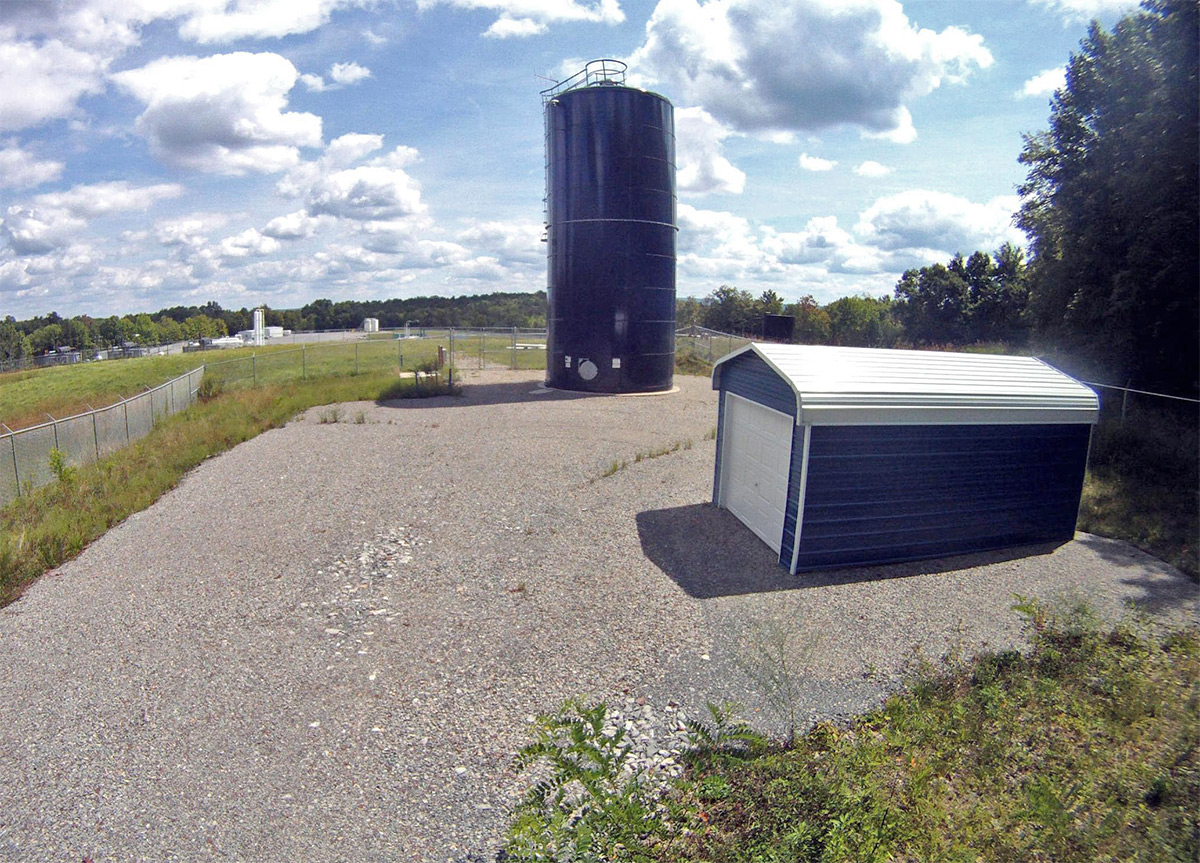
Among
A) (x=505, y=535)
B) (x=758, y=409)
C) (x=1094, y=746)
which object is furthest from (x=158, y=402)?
(x=1094, y=746)

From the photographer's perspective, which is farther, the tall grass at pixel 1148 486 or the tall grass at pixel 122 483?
the tall grass at pixel 1148 486

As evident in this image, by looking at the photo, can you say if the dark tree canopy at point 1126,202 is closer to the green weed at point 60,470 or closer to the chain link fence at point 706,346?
the chain link fence at point 706,346

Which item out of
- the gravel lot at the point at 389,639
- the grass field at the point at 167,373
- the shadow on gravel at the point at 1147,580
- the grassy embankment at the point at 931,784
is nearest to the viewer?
the grassy embankment at the point at 931,784

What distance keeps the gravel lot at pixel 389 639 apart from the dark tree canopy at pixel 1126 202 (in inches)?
396

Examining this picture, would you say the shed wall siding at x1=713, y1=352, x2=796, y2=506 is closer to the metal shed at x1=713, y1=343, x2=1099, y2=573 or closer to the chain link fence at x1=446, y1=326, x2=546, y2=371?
the metal shed at x1=713, y1=343, x2=1099, y2=573

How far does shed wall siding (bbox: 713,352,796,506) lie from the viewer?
897cm

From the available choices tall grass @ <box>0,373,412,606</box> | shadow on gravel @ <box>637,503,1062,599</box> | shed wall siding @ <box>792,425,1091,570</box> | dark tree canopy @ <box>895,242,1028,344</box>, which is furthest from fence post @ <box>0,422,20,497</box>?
dark tree canopy @ <box>895,242,1028,344</box>

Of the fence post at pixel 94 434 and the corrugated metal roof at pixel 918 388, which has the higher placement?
the corrugated metal roof at pixel 918 388

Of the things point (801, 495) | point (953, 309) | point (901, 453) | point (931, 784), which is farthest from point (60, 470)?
point (953, 309)

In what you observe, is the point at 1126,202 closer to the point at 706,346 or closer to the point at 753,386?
the point at 753,386

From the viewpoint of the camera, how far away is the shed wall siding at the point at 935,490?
28.2ft

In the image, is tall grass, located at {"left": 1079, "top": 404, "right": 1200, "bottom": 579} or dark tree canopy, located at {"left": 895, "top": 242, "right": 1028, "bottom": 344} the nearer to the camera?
tall grass, located at {"left": 1079, "top": 404, "right": 1200, "bottom": 579}

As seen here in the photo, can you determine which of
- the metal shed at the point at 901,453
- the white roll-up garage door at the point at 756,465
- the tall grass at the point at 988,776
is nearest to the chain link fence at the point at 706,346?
the white roll-up garage door at the point at 756,465

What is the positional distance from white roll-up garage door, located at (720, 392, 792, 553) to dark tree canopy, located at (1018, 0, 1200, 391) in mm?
12135
